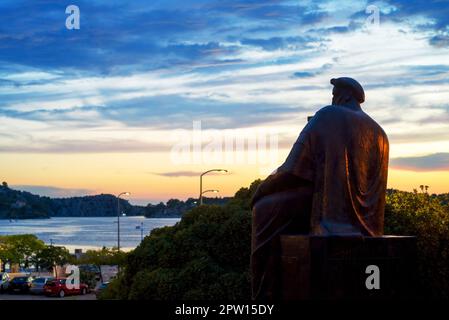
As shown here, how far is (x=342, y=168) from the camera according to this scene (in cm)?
945

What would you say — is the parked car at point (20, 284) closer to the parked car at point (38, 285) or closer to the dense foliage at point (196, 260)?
the parked car at point (38, 285)

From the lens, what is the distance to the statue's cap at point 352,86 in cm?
1016

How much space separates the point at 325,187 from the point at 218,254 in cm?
1205

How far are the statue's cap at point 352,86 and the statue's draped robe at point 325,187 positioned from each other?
23 cm

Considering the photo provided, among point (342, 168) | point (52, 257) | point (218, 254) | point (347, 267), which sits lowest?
point (52, 257)

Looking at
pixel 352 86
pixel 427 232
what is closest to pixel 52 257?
pixel 427 232

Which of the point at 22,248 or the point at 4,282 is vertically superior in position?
the point at 22,248

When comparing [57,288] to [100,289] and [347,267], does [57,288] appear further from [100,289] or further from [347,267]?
[347,267]

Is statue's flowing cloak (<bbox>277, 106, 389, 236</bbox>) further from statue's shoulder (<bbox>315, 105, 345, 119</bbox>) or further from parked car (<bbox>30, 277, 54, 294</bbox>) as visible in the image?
parked car (<bbox>30, 277, 54, 294</bbox>)

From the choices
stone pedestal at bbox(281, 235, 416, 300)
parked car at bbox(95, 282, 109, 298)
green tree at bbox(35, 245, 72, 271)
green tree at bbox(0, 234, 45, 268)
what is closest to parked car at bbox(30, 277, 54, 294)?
parked car at bbox(95, 282, 109, 298)

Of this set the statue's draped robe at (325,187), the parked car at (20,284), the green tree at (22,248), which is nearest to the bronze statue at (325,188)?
the statue's draped robe at (325,187)

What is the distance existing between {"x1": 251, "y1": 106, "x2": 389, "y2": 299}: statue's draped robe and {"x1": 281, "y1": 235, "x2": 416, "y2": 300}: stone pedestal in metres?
0.25
